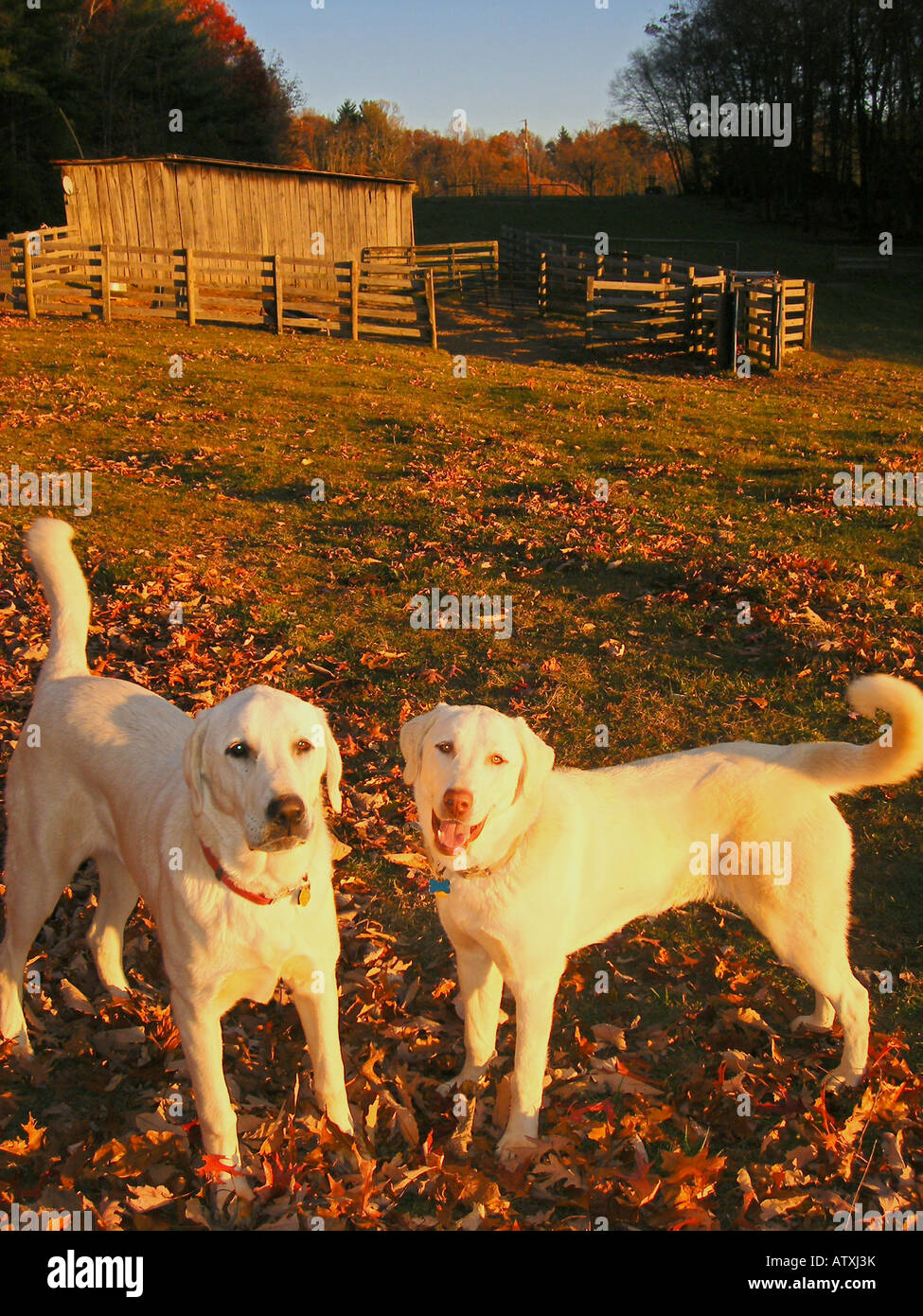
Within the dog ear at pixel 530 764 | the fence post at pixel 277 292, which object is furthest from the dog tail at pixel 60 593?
the fence post at pixel 277 292

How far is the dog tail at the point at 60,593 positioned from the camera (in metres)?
4.59

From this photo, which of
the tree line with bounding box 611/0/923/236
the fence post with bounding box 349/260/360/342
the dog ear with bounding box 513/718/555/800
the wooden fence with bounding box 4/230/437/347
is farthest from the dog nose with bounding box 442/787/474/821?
the tree line with bounding box 611/0/923/236

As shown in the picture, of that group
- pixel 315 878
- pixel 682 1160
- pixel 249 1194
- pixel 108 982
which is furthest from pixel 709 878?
pixel 108 982

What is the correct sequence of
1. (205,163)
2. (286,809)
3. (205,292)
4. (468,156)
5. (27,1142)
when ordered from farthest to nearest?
(468,156) → (205,163) → (205,292) → (27,1142) → (286,809)

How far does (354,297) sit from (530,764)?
23.3 metres

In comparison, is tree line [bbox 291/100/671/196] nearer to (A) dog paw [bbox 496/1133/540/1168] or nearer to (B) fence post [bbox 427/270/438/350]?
(B) fence post [bbox 427/270/438/350]

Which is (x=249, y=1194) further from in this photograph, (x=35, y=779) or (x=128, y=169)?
(x=128, y=169)

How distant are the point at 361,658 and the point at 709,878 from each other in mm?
4564

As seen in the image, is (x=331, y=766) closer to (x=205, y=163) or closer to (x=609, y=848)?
(x=609, y=848)

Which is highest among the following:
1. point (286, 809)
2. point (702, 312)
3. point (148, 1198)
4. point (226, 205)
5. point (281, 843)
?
point (226, 205)

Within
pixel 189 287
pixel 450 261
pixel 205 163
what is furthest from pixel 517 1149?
pixel 450 261

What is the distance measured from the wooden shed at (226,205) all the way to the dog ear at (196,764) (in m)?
28.7

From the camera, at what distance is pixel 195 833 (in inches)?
143

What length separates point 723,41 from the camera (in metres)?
65.5
